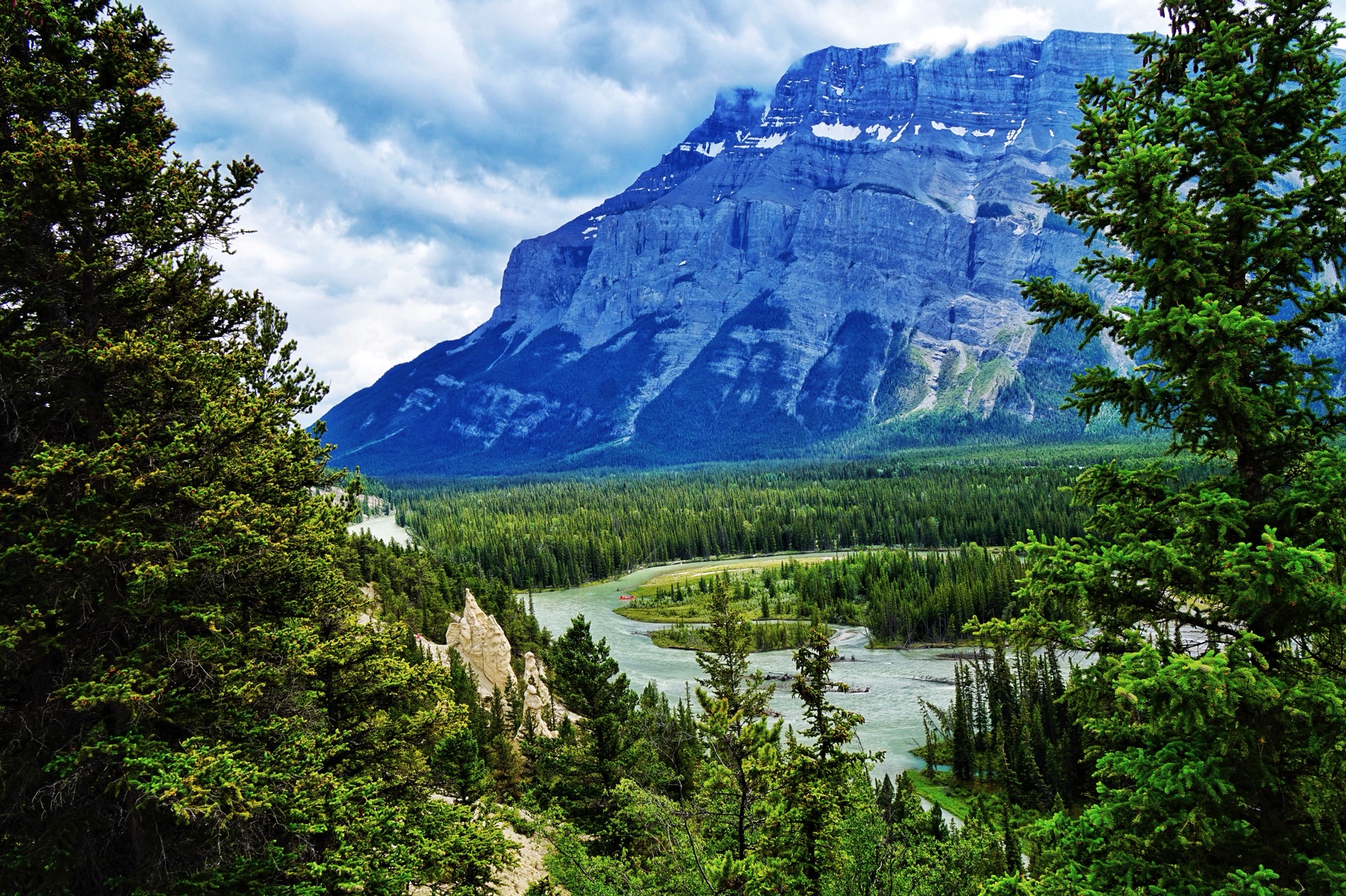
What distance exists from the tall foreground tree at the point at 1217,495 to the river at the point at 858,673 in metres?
36.8

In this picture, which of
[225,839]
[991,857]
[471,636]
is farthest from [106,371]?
[471,636]

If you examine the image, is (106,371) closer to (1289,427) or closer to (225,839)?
(225,839)

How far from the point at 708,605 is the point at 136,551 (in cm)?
1107

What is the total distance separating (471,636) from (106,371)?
138 feet

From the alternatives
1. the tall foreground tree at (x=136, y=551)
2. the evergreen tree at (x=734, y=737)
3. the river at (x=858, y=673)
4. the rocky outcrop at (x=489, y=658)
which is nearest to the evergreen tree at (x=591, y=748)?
the evergreen tree at (x=734, y=737)

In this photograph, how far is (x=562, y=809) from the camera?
23.9m

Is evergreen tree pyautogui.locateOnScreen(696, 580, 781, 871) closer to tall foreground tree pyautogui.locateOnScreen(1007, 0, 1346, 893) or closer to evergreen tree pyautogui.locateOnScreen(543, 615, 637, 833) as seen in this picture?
tall foreground tree pyautogui.locateOnScreen(1007, 0, 1346, 893)

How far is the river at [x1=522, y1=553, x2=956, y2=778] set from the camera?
180 ft

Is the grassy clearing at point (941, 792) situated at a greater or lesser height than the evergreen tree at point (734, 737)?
lesser

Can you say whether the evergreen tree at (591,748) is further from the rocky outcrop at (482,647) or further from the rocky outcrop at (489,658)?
the rocky outcrop at (482,647)

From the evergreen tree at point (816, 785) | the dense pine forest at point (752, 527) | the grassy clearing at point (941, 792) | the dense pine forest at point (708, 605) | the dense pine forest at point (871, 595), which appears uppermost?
the dense pine forest at point (708, 605)

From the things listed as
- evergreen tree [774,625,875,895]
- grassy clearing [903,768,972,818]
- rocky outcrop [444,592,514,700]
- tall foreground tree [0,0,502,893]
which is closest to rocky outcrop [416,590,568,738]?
rocky outcrop [444,592,514,700]

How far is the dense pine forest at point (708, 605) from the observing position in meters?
6.93

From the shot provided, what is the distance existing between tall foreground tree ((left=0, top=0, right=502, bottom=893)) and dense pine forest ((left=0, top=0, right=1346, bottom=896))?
61 mm
